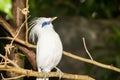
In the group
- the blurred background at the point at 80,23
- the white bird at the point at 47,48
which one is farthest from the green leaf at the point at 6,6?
the blurred background at the point at 80,23

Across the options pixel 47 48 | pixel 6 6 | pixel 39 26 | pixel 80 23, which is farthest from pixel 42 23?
pixel 80 23

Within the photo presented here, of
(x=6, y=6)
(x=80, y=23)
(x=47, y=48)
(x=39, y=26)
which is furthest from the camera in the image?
(x=80, y=23)

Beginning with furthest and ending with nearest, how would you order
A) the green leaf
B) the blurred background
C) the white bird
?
the blurred background
the white bird
the green leaf

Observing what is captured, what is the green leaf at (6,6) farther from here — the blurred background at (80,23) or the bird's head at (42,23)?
the blurred background at (80,23)

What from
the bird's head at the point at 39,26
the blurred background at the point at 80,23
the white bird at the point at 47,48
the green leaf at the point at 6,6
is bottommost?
the blurred background at the point at 80,23

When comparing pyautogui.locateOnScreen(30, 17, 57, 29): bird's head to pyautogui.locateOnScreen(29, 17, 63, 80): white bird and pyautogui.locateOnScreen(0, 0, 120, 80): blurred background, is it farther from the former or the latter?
pyautogui.locateOnScreen(0, 0, 120, 80): blurred background

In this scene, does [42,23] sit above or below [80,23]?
above

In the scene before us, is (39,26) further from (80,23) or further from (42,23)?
(80,23)

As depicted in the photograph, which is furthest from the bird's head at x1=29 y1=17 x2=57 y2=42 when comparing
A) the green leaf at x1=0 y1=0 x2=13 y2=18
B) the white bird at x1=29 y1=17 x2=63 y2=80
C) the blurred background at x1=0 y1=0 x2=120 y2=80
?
the blurred background at x1=0 y1=0 x2=120 y2=80

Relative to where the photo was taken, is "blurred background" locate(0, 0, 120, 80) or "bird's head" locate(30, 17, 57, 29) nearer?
"bird's head" locate(30, 17, 57, 29)

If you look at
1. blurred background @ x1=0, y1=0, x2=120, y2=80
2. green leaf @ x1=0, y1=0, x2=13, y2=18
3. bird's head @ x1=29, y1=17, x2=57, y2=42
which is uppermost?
green leaf @ x1=0, y1=0, x2=13, y2=18

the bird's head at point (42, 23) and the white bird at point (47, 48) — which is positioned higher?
the bird's head at point (42, 23)

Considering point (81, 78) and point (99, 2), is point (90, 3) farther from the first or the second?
point (81, 78)

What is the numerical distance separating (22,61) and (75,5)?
3350 millimetres
